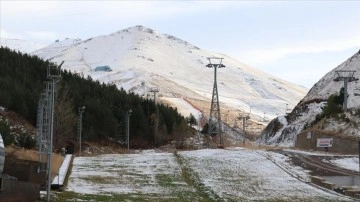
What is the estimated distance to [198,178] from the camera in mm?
42000

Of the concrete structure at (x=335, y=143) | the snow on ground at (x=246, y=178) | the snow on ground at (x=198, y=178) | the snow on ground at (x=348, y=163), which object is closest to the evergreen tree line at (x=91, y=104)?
the snow on ground at (x=198, y=178)

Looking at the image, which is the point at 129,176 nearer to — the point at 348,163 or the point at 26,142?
the point at 26,142

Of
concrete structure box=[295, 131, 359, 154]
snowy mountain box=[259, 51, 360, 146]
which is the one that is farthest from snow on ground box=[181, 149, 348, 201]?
snowy mountain box=[259, 51, 360, 146]

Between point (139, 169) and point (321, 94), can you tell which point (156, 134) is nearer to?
point (321, 94)

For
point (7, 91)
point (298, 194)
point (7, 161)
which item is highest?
point (7, 91)

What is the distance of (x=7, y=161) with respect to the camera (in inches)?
1083

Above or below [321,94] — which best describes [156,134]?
below

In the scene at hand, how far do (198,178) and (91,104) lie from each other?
185ft

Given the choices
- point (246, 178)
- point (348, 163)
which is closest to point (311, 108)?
point (348, 163)

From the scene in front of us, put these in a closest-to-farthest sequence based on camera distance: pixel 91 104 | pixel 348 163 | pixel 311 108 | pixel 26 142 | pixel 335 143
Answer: pixel 348 163 < pixel 26 142 < pixel 335 143 < pixel 91 104 < pixel 311 108

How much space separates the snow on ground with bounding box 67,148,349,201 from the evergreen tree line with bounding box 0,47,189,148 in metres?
26.6

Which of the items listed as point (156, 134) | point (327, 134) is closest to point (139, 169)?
point (327, 134)

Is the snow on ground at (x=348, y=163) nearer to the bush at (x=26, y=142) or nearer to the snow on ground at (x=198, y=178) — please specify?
the snow on ground at (x=198, y=178)

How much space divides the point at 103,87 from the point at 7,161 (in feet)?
286
